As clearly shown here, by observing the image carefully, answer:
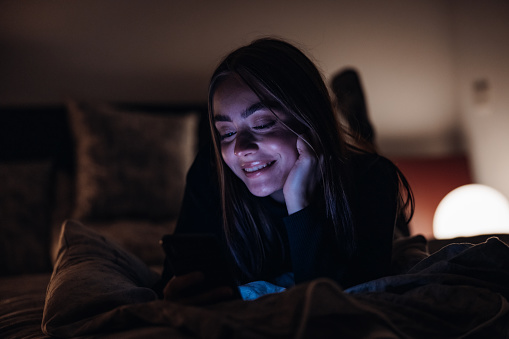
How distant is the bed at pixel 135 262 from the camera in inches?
28.6

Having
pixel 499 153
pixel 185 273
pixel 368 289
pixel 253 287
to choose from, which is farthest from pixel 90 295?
pixel 499 153

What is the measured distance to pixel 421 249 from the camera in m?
1.36

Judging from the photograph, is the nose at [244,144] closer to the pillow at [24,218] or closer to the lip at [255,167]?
the lip at [255,167]

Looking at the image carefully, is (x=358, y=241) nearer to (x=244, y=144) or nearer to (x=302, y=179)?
(x=302, y=179)

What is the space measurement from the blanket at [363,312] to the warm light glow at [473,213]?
5.45 ft

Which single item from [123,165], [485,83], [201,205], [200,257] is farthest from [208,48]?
[200,257]

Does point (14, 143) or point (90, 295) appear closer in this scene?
point (90, 295)

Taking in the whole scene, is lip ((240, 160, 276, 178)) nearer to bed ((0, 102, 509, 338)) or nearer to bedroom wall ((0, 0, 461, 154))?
bed ((0, 102, 509, 338))

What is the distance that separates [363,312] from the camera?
0.73m

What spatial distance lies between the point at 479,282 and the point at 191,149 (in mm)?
1953

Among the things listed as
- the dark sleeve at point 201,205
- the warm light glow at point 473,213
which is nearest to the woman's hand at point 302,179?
the dark sleeve at point 201,205

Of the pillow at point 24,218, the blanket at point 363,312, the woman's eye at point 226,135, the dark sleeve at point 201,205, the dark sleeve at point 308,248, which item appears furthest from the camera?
the pillow at point 24,218

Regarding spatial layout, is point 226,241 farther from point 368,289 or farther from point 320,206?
point 368,289

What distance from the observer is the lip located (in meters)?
1.22
